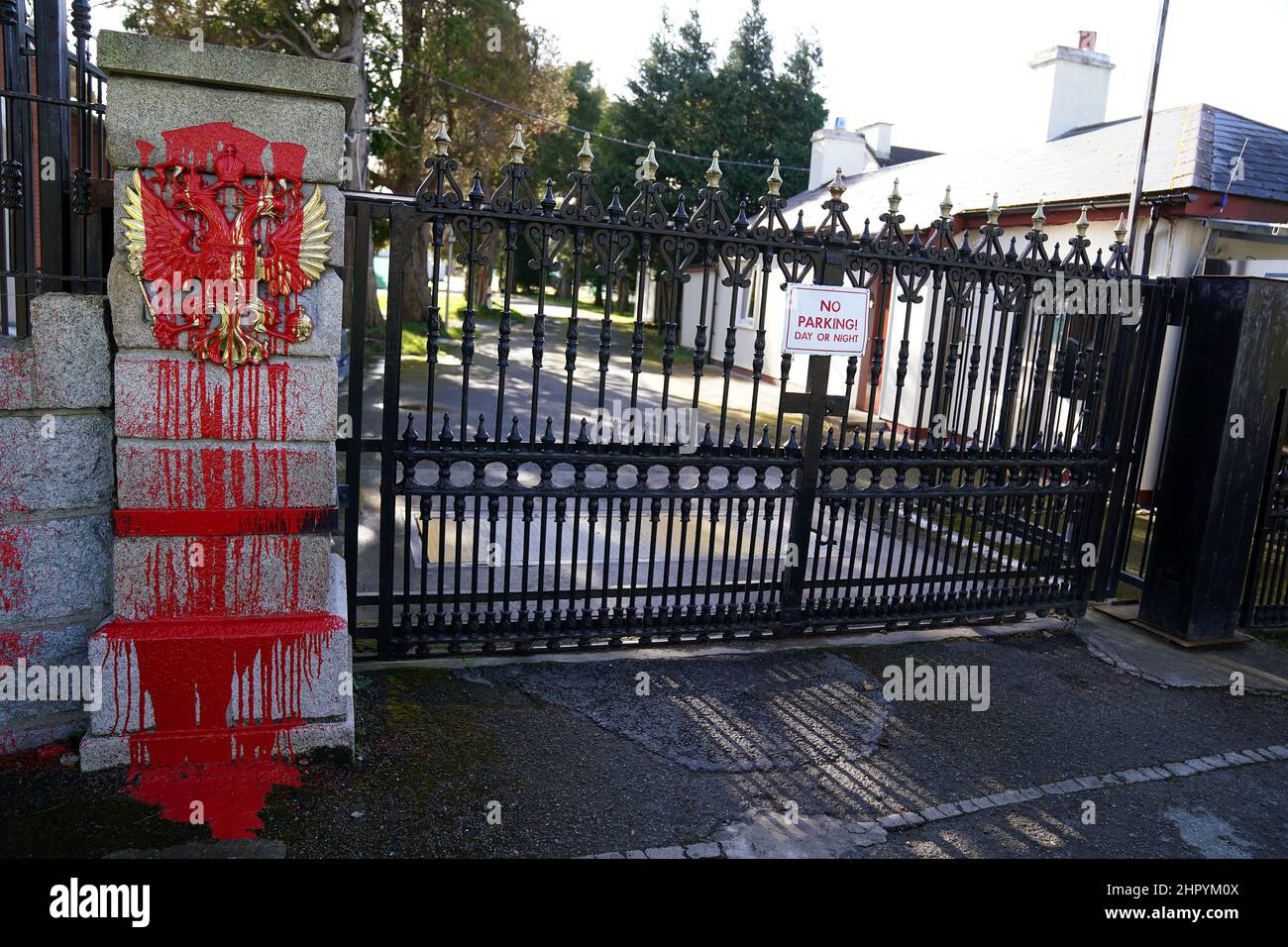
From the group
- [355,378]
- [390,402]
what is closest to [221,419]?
[355,378]

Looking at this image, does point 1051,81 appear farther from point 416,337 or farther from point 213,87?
point 213,87

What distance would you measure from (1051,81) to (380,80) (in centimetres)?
1483

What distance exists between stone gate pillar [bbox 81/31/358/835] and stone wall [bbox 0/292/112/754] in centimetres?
16

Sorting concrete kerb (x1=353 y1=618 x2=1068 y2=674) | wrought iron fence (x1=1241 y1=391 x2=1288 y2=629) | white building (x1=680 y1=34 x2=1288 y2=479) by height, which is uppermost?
white building (x1=680 y1=34 x2=1288 y2=479)

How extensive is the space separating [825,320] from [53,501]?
12.5 ft

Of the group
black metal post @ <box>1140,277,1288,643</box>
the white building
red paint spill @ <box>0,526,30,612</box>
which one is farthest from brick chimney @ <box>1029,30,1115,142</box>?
red paint spill @ <box>0,526,30,612</box>

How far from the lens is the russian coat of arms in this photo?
139 inches

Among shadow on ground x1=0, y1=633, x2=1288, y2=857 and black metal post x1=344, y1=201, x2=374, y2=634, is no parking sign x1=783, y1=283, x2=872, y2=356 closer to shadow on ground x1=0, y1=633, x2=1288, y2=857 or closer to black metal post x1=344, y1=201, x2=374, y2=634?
shadow on ground x1=0, y1=633, x2=1288, y2=857

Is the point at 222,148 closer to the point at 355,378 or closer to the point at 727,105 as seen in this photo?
the point at 355,378

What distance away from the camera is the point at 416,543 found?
24.8 feet

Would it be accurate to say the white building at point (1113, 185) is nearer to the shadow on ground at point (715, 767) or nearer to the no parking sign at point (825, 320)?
the no parking sign at point (825, 320)

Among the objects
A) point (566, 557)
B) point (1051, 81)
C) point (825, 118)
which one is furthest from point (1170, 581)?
point (825, 118)

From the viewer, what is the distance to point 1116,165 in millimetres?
12352

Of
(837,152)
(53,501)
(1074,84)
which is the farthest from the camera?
(837,152)
